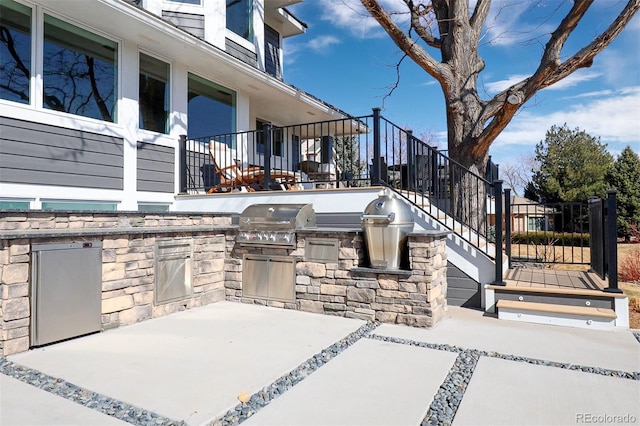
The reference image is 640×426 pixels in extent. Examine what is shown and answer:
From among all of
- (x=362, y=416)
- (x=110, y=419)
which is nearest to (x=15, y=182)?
(x=110, y=419)

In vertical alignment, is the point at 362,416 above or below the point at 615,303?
below

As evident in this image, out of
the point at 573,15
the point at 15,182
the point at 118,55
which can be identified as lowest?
the point at 15,182

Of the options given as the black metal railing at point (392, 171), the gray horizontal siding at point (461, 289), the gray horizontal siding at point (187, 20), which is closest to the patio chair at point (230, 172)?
the black metal railing at point (392, 171)

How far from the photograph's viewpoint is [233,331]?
3.83 meters

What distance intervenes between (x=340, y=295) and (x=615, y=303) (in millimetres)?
2833

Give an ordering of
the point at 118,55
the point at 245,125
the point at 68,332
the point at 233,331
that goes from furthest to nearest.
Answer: the point at 245,125 < the point at 118,55 < the point at 233,331 < the point at 68,332

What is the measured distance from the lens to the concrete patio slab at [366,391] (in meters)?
2.19

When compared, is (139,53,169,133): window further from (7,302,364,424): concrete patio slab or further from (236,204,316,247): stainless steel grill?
(7,302,364,424): concrete patio slab

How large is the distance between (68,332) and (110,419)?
1.67 metres

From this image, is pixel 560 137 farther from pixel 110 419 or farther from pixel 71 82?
pixel 110 419

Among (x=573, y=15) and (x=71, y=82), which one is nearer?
(x=71, y=82)

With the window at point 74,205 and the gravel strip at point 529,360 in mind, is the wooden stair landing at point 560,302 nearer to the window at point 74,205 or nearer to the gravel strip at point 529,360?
the gravel strip at point 529,360

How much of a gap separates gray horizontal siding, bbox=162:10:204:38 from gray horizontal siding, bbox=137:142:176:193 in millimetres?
2398

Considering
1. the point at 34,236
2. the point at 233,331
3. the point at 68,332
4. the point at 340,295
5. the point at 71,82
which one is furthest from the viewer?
the point at 71,82
